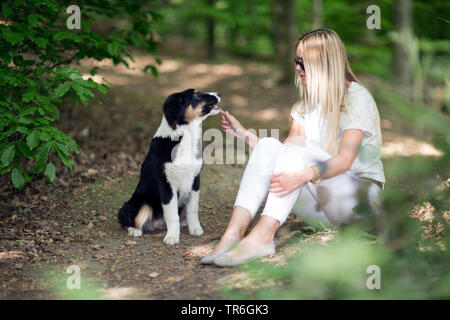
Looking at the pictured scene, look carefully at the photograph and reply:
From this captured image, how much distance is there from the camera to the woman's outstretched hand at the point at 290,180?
9.59ft

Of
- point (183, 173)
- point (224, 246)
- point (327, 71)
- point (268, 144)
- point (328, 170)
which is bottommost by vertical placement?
point (224, 246)

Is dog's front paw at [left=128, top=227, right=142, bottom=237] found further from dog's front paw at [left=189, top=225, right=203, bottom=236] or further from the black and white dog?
dog's front paw at [left=189, top=225, right=203, bottom=236]

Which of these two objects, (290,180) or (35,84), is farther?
(35,84)

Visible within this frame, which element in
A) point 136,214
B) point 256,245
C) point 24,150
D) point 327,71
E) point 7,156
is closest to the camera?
point 256,245

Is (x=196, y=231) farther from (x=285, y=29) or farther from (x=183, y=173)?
(x=285, y=29)

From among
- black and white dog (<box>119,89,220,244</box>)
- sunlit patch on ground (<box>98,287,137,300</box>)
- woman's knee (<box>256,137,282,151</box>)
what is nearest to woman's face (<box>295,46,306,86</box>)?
woman's knee (<box>256,137,282,151</box>)

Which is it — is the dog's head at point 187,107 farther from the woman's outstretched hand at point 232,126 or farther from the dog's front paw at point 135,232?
the dog's front paw at point 135,232

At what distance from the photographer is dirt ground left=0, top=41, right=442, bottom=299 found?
9.01 feet

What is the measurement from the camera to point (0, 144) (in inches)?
135

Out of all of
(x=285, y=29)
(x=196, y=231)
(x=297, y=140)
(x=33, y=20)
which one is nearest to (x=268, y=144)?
(x=297, y=140)

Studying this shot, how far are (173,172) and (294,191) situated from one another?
1119 millimetres

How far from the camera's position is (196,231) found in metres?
3.75

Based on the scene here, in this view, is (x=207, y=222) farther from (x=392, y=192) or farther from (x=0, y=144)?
(x=392, y=192)

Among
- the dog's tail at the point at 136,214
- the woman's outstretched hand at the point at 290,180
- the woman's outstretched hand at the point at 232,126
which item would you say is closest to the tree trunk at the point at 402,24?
the woman's outstretched hand at the point at 232,126
